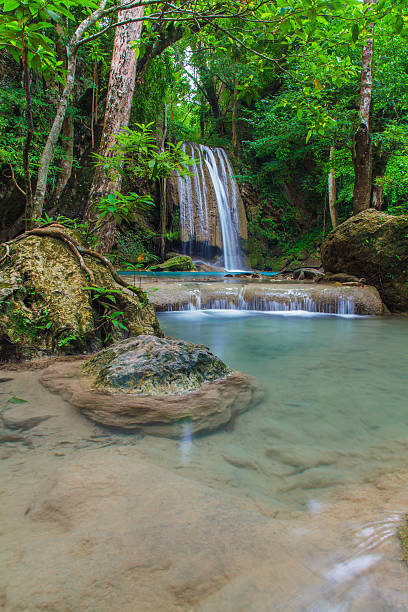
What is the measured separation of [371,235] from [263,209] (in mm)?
12901

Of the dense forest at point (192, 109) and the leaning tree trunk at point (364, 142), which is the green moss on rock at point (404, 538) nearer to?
the dense forest at point (192, 109)

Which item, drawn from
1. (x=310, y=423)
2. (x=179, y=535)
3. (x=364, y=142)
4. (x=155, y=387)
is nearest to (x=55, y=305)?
(x=155, y=387)

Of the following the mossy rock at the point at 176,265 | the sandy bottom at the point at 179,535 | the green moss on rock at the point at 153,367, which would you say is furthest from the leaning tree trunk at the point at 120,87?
the mossy rock at the point at 176,265

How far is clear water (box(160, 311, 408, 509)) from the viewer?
134cm

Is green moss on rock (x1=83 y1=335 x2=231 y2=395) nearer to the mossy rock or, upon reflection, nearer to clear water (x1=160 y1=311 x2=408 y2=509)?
clear water (x1=160 y1=311 x2=408 y2=509)

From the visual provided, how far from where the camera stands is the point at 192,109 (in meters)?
24.8

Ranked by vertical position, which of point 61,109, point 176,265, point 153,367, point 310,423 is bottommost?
point 310,423

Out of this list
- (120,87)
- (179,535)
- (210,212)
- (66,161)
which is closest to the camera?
(179,535)

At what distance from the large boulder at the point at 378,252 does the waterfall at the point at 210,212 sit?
8327 millimetres

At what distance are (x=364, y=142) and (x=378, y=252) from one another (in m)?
3.61

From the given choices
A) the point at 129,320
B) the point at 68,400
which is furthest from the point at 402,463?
the point at 129,320

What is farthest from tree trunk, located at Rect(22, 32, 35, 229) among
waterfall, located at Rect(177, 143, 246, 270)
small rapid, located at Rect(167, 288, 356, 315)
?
waterfall, located at Rect(177, 143, 246, 270)

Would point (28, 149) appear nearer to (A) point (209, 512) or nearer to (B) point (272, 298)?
(A) point (209, 512)

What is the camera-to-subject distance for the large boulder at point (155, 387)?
1716mm
